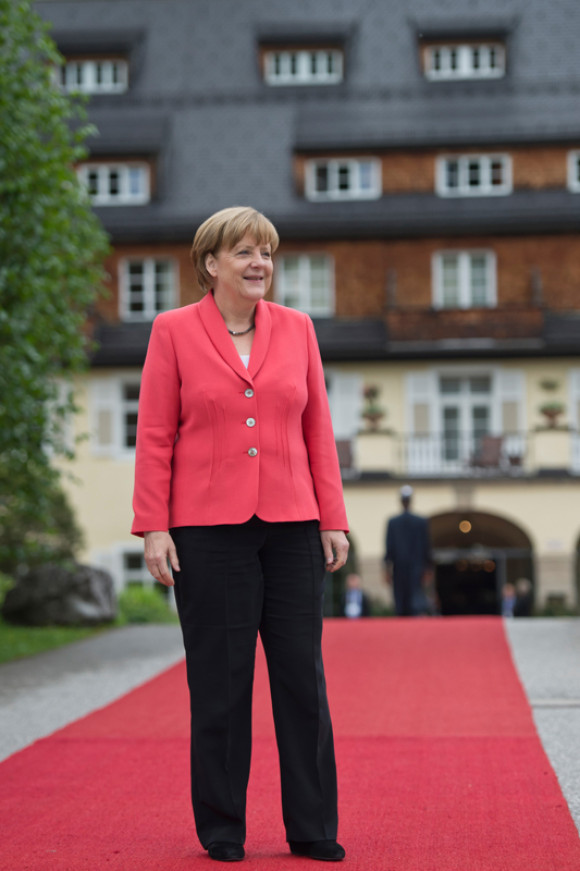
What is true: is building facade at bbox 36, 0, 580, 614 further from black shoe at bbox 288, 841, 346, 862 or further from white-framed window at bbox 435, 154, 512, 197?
black shoe at bbox 288, 841, 346, 862

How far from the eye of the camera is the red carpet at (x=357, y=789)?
4242 mm

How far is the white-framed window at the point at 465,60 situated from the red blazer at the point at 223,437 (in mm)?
30490

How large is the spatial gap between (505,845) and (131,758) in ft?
8.26

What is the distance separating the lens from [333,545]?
14.1ft

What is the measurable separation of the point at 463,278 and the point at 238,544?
1082 inches

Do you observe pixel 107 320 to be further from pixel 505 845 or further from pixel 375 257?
pixel 505 845

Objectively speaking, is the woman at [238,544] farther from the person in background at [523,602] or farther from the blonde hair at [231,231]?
the person in background at [523,602]

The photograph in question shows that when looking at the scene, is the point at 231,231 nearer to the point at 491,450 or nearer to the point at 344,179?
the point at 491,450

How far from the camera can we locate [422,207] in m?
31.2

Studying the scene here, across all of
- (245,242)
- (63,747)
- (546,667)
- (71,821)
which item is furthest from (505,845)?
(546,667)

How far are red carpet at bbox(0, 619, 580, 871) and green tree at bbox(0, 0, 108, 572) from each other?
5.49 meters

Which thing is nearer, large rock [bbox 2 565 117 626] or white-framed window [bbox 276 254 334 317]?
large rock [bbox 2 565 117 626]

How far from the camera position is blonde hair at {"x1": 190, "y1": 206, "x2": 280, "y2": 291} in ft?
14.1

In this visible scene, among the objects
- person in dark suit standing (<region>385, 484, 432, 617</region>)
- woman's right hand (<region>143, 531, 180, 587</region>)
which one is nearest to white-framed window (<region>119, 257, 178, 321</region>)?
person in dark suit standing (<region>385, 484, 432, 617</region>)
